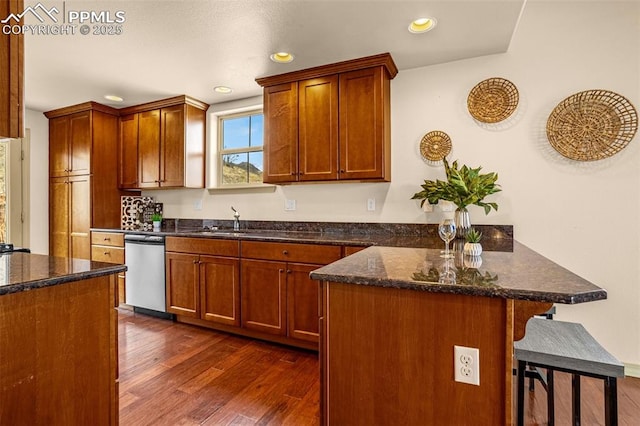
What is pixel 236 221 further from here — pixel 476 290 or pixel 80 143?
pixel 476 290

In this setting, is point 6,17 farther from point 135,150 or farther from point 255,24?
point 135,150

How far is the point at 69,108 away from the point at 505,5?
4442 mm

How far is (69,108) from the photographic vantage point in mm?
3779

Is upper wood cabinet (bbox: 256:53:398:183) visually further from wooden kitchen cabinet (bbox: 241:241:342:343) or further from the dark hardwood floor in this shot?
the dark hardwood floor

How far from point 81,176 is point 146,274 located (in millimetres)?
1514

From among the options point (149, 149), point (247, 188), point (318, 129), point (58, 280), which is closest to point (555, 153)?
point (318, 129)

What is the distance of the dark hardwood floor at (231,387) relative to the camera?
1.75 metres

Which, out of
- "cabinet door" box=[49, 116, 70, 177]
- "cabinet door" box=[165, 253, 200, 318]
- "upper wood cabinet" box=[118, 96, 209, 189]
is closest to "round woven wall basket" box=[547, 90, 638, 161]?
"cabinet door" box=[165, 253, 200, 318]

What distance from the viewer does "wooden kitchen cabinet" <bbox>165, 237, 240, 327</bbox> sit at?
2.81 m

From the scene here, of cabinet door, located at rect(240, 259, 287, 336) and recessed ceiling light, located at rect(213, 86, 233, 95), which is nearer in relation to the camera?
cabinet door, located at rect(240, 259, 287, 336)

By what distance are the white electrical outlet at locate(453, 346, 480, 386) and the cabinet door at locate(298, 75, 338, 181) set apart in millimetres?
1893

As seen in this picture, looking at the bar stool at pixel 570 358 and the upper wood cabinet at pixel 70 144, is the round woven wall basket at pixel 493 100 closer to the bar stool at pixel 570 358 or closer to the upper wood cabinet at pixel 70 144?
the bar stool at pixel 570 358

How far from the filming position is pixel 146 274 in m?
3.27

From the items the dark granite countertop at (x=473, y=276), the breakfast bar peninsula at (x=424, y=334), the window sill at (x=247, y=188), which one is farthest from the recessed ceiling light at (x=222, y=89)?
the breakfast bar peninsula at (x=424, y=334)
